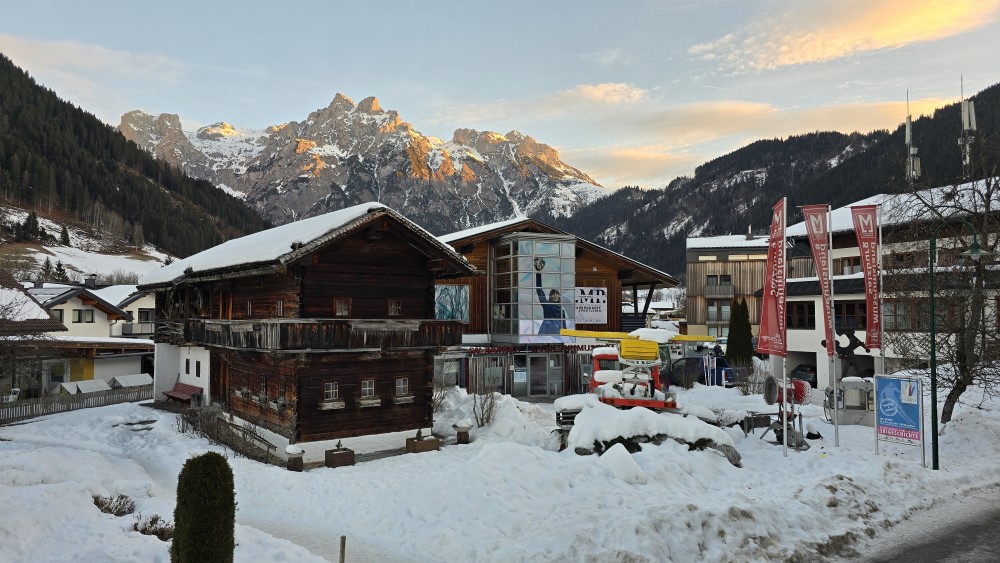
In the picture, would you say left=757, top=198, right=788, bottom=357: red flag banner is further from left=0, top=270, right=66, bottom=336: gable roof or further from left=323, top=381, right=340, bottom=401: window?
left=0, top=270, right=66, bottom=336: gable roof

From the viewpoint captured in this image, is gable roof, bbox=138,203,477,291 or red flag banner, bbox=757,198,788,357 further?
gable roof, bbox=138,203,477,291

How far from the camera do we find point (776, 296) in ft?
67.1

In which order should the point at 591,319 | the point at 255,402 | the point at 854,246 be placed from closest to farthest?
the point at 255,402, the point at 591,319, the point at 854,246

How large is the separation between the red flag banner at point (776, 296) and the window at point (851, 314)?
2359cm

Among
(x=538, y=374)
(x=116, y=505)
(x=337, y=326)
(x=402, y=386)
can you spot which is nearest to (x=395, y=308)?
(x=402, y=386)

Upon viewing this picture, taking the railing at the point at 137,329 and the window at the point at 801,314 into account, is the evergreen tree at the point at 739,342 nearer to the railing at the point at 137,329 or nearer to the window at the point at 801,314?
the window at the point at 801,314

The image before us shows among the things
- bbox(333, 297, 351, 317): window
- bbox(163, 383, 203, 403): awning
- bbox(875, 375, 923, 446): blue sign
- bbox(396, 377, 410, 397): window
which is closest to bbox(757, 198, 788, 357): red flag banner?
bbox(875, 375, 923, 446): blue sign

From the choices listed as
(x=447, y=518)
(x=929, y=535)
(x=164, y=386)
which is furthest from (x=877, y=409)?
(x=164, y=386)

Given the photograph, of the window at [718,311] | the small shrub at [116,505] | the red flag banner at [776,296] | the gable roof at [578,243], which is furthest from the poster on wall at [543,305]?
the window at [718,311]

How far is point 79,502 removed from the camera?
13.7m

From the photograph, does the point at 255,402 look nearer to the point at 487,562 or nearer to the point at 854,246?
the point at 487,562

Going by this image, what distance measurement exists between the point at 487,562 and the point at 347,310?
43.6 feet

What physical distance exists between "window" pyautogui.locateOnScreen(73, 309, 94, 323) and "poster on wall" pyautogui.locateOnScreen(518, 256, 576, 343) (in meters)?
39.7

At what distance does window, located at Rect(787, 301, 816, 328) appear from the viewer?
143ft
